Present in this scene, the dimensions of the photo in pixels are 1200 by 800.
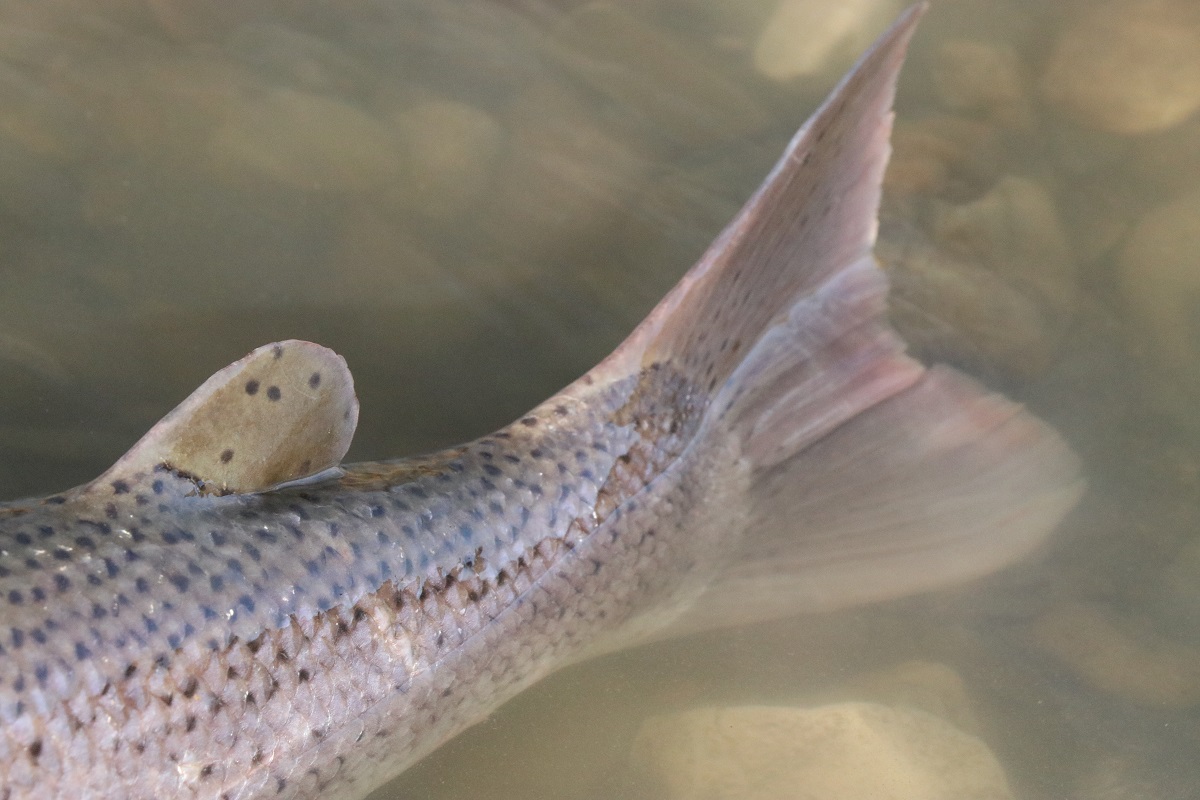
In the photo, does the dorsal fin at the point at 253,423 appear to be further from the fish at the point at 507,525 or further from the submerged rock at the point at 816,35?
the submerged rock at the point at 816,35

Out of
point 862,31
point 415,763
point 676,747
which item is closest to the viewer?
point 415,763

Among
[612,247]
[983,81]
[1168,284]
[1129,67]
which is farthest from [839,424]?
[1129,67]

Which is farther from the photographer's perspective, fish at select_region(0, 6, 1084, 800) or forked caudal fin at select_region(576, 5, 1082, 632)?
forked caudal fin at select_region(576, 5, 1082, 632)

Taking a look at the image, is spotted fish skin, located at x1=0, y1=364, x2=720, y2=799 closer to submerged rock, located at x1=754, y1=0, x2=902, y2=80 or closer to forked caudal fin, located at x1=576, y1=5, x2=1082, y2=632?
forked caudal fin, located at x1=576, y1=5, x2=1082, y2=632

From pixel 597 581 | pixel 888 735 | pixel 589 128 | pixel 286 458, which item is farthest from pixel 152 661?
pixel 589 128

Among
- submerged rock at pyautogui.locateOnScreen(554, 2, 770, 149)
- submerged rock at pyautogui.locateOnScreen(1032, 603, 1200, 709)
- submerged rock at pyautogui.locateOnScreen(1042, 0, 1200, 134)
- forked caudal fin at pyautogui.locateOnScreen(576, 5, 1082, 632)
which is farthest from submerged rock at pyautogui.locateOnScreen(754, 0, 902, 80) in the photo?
submerged rock at pyautogui.locateOnScreen(1032, 603, 1200, 709)

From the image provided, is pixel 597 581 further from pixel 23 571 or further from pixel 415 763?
pixel 23 571

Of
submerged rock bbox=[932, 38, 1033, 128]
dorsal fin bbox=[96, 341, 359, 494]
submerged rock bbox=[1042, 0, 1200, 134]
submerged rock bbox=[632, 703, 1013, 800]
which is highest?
dorsal fin bbox=[96, 341, 359, 494]

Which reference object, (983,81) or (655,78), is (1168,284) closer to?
(983,81)
